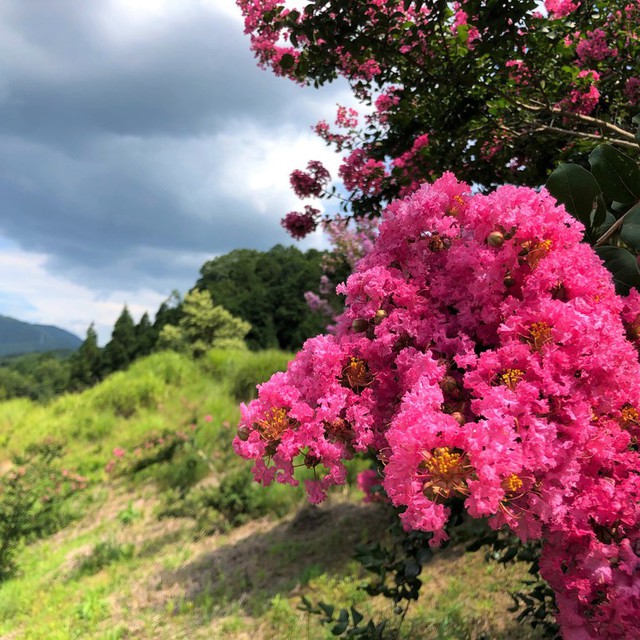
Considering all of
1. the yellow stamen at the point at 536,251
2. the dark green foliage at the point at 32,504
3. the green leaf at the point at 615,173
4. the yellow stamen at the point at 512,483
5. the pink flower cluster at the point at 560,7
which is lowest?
the dark green foliage at the point at 32,504

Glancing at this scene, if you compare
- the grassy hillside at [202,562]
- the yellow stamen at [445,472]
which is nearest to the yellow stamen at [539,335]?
the yellow stamen at [445,472]

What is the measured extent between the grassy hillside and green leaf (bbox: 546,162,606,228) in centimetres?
250

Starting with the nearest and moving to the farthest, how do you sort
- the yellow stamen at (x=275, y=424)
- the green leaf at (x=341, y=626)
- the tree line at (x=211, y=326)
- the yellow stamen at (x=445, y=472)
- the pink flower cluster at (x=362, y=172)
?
the yellow stamen at (x=445, y=472), the yellow stamen at (x=275, y=424), the green leaf at (x=341, y=626), the pink flower cluster at (x=362, y=172), the tree line at (x=211, y=326)

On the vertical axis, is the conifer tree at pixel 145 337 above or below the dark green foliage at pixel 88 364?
above

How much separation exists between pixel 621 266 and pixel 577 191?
0.16m

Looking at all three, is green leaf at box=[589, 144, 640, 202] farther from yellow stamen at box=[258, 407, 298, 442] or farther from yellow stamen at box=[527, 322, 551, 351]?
yellow stamen at box=[258, 407, 298, 442]

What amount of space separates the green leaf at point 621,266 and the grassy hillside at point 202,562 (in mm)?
2423

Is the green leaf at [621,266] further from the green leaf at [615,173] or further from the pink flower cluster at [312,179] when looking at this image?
the pink flower cluster at [312,179]

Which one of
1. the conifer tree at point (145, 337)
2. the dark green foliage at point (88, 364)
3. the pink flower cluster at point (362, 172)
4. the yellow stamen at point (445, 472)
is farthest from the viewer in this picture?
the conifer tree at point (145, 337)

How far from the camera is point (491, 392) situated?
69 cm

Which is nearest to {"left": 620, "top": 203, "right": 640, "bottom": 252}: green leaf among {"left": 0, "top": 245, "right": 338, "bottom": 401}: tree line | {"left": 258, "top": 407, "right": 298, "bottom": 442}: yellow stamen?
{"left": 258, "top": 407, "right": 298, "bottom": 442}: yellow stamen

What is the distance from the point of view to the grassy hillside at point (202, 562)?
11.1 ft

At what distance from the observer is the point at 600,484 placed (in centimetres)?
75

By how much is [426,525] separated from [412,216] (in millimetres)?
517
